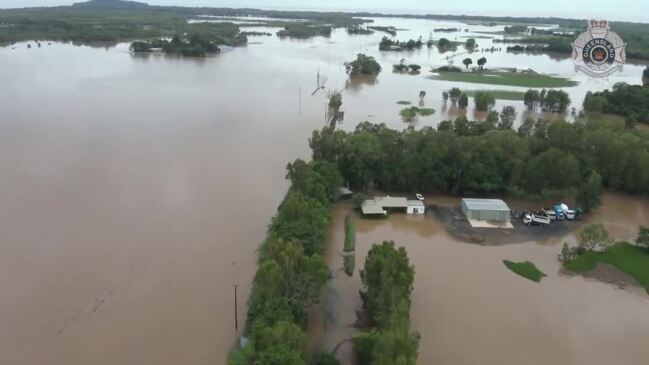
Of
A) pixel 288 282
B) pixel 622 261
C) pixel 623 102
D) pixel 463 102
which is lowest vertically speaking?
Result: pixel 622 261

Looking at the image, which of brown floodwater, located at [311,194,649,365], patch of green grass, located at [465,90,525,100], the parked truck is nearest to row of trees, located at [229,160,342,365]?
brown floodwater, located at [311,194,649,365]

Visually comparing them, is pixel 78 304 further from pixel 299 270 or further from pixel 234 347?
pixel 299 270

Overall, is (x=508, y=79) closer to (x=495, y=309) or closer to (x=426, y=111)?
(x=426, y=111)

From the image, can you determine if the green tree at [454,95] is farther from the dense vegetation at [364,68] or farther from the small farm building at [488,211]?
the small farm building at [488,211]

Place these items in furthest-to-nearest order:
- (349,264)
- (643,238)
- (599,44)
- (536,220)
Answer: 1. (599,44)
2. (536,220)
3. (643,238)
4. (349,264)

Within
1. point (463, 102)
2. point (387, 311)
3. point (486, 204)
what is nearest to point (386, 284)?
point (387, 311)

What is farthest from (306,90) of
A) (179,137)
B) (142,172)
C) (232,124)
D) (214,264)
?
(214,264)
